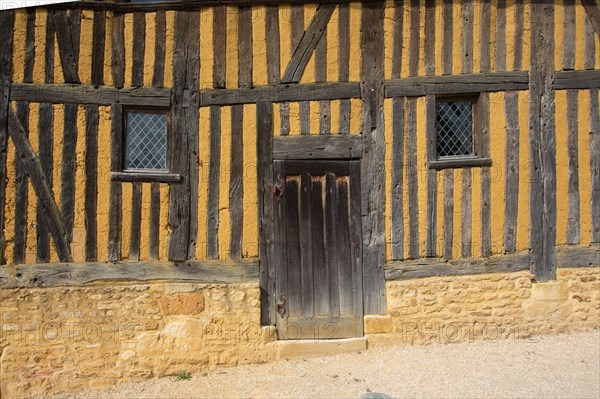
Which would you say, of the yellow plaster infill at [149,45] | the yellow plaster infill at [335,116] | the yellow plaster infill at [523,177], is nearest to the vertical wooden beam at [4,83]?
the yellow plaster infill at [149,45]

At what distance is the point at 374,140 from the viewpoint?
5277 mm

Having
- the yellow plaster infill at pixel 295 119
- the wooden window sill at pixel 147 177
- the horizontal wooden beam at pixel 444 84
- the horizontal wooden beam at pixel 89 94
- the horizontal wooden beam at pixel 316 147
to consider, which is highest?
the horizontal wooden beam at pixel 444 84

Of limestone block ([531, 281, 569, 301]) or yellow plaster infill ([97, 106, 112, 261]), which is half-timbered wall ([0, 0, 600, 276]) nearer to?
yellow plaster infill ([97, 106, 112, 261])

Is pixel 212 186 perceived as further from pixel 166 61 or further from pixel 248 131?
pixel 166 61

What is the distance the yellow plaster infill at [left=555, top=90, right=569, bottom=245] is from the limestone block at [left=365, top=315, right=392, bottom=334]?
82.1 inches

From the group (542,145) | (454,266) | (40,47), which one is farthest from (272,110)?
(542,145)

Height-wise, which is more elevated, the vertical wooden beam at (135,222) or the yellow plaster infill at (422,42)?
the yellow plaster infill at (422,42)

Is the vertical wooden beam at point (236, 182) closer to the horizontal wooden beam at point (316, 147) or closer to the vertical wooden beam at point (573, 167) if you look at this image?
the horizontal wooden beam at point (316, 147)

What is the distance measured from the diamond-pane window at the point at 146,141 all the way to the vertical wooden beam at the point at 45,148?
0.75 meters

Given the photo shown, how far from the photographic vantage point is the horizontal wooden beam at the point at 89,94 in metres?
5.01

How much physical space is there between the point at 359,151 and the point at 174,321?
265 centimetres

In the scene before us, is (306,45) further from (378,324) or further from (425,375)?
(425,375)

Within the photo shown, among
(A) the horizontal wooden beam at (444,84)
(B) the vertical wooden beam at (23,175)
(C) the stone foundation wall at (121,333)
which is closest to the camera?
(C) the stone foundation wall at (121,333)

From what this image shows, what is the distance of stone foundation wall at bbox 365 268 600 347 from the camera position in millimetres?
5168
